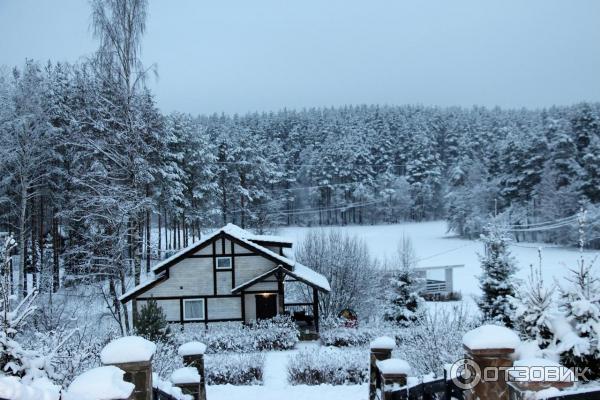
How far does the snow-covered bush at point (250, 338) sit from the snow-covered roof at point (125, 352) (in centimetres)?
1336

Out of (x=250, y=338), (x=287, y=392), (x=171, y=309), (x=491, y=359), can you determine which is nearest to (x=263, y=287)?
(x=250, y=338)

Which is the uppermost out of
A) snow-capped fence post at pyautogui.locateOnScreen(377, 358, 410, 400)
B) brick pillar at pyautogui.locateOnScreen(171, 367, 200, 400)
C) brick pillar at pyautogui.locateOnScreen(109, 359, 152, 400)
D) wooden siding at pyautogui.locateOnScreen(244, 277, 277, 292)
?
brick pillar at pyautogui.locateOnScreen(109, 359, 152, 400)

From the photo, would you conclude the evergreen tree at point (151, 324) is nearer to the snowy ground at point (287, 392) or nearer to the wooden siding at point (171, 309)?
the wooden siding at point (171, 309)

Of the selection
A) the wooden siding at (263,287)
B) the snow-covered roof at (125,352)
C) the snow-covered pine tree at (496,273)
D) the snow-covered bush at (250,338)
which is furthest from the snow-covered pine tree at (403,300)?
the snow-covered roof at (125,352)

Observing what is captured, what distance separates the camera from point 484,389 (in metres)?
4.08

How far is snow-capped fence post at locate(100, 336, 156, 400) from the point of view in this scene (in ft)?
14.3

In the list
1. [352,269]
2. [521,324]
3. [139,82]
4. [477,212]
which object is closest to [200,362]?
[521,324]

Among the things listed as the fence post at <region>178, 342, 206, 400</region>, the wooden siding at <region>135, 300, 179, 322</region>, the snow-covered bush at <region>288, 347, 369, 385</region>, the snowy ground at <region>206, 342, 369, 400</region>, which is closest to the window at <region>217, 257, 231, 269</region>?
the wooden siding at <region>135, 300, 179, 322</region>

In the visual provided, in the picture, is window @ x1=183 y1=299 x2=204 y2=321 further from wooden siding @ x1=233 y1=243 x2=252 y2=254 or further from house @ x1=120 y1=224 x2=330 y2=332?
wooden siding @ x1=233 y1=243 x2=252 y2=254

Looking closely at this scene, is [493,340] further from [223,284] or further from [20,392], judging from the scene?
[223,284]

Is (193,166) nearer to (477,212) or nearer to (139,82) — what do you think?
(139,82)

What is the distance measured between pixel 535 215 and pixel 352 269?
3412 cm

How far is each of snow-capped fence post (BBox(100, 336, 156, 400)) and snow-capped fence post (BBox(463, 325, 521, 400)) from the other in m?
2.87

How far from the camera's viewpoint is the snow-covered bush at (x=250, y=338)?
58.7 ft
